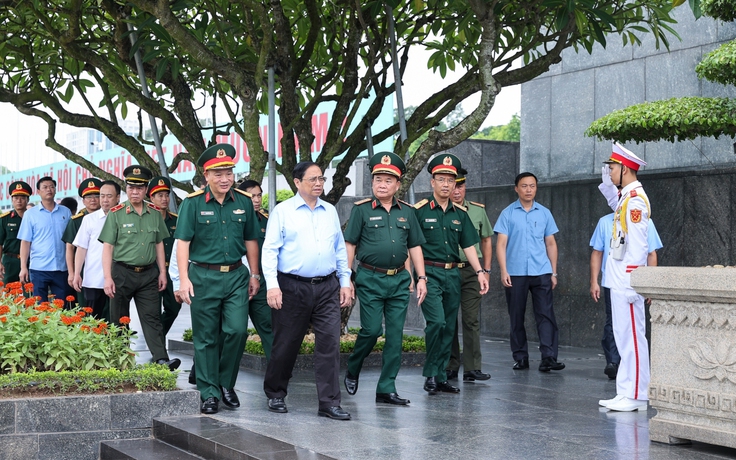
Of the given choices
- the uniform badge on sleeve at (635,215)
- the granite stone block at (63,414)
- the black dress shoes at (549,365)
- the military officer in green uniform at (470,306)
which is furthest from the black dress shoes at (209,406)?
the black dress shoes at (549,365)

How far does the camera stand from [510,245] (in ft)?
33.1

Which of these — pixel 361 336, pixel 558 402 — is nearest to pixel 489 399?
pixel 558 402

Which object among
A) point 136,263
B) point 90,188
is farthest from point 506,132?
point 136,263

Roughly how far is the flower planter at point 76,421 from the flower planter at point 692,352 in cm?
321

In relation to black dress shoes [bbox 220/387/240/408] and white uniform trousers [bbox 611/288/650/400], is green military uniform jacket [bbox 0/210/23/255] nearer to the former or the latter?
black dress shoes [bbox 220/387/240/408]

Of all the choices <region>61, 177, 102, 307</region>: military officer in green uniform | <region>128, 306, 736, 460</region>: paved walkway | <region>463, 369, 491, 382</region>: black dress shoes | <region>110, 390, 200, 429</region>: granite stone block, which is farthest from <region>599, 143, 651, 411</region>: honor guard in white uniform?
<region>61, 177, 102, 307</region>: military officer in green uniform

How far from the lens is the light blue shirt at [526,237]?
32.6ft

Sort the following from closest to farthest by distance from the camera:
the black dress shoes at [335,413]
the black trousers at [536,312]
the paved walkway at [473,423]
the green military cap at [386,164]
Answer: the paved walkway at [473,423] < the black dress shoes at [335,413] < the green military cap at [386,164] < the black trousers at [536,312]

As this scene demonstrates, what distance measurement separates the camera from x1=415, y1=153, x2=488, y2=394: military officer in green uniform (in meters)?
8.03

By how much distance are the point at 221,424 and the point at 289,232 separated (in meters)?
1.46

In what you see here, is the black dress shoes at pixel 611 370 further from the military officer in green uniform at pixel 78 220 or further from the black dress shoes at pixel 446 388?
the military officer in green uniform at pixel 78 220

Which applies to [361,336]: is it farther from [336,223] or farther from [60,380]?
[60,380]

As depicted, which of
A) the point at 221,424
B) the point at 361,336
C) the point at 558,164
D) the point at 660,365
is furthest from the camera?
the point at 558,164

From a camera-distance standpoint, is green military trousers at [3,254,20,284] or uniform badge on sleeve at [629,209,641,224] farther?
green military trousers at [3,254,20,284]
